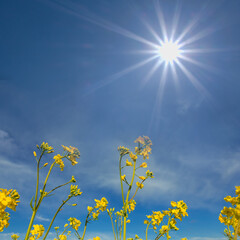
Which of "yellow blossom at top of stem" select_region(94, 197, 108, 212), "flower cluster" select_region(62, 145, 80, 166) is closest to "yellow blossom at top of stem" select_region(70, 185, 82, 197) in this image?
"flower cluster" select_region(62, 145, 80, 166)

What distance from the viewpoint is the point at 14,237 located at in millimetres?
5797

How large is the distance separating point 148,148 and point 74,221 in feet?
14.2

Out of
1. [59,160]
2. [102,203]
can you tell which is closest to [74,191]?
[59,160]

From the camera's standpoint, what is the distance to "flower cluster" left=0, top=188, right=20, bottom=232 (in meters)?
2.61

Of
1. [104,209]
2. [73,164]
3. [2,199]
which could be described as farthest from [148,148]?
[104,209]

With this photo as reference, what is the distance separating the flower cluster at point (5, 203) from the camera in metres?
2.61

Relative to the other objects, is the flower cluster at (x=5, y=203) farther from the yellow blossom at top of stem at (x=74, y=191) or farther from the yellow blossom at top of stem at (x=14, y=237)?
the yellow blossom at top of stem at (x=14, y=237)

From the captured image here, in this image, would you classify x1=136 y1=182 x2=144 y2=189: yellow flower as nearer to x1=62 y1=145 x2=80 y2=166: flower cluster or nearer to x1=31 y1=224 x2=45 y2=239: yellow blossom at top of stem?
x1=62 y1=145 x2=80 y2=166: flower cluster

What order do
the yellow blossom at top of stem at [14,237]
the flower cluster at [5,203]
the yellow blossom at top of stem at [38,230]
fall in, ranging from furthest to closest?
1. the yellow blossom at top of stem at [14,237]
2. the yellow blossom at top of stem at [38,230]
3. the flower cluster at [5,203]

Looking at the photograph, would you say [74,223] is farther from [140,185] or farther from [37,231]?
[140,185]

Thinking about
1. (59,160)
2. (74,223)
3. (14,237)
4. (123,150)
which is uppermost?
(123,150)

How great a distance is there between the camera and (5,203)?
8.45 feet

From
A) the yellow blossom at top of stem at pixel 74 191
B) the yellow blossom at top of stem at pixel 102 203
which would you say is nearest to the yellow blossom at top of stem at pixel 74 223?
the yellow blossom at top of stem at pixel 102 203

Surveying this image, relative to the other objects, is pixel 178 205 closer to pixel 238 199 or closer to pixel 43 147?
pixel 238 199
